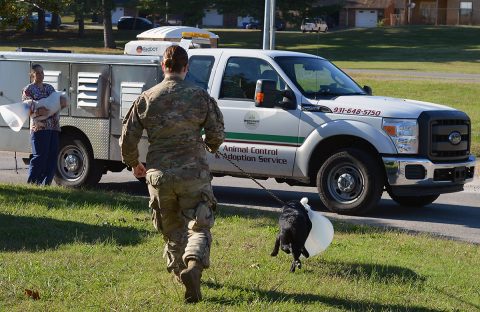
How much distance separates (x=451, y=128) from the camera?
470 inches

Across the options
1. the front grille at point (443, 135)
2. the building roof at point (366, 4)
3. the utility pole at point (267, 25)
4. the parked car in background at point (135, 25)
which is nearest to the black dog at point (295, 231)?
the front grille at point (443, 135)

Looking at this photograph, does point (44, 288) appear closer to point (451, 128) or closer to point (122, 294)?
point (122, 294)

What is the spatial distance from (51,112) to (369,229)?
4.70 m

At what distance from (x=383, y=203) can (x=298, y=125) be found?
204 centimetres

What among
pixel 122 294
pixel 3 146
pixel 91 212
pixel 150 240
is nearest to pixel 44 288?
pixel 122 294

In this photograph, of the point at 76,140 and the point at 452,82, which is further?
the point at 452,82

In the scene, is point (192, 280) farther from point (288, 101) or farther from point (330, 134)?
point (288, 101)

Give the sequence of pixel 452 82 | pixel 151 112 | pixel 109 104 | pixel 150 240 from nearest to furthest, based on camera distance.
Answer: pixel 151 112, pixel 150 240, pixel 109 104, pixel 452 82

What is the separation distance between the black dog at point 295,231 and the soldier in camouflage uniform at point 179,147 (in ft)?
3.58

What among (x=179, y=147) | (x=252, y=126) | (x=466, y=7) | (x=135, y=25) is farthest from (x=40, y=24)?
(x=179, y=147)

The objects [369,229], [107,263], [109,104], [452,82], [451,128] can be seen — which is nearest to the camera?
[107,263]

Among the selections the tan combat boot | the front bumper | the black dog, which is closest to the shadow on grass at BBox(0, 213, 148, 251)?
the black dog

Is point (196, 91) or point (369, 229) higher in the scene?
point (196, 91)

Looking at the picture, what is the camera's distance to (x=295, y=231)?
25.2ft
